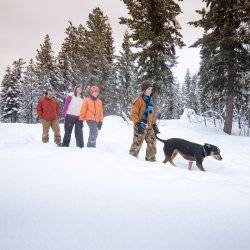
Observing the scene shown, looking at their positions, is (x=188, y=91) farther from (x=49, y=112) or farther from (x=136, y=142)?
(x=136, y=142)

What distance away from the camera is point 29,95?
54281mm

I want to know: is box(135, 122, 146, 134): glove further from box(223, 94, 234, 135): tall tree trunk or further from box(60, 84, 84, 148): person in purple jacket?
box(223, 94, 234, 135): tall tree trunk

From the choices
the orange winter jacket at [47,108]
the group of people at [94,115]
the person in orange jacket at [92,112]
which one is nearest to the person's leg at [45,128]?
the group of people at [94,115]

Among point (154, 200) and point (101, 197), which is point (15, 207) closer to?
point (101, 197)

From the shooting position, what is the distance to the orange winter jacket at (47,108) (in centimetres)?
1105

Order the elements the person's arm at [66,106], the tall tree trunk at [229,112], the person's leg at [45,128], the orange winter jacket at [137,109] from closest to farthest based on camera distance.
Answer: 1. the orange winter jacket at [137,109]
2. the person's arm at [66,106]
3. the person's leg at [45,128]
4. the tall tree trunk at [229,112]

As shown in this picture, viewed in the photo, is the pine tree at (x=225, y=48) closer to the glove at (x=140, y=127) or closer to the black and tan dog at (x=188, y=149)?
the black and tan dog at (x=188, y=149)

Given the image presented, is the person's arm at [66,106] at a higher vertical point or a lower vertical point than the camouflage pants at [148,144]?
higher

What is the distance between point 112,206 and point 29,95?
173ft

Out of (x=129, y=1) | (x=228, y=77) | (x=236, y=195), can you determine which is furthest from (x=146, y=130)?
(x=129, y=1)

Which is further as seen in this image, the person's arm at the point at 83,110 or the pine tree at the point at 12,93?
the pine tree at the point at 12,93

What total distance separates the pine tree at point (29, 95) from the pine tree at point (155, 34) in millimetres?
A: 34735

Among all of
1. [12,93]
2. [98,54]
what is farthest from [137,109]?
[12,93]

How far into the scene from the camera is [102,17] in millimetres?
37125
